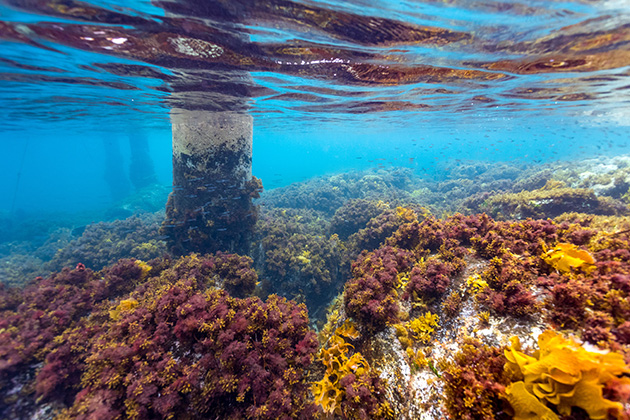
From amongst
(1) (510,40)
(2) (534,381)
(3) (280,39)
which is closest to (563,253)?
(2) (534,381)

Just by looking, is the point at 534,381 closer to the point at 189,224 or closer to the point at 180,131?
the point at 189,224

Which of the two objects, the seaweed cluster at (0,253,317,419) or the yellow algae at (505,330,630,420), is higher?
the yellow algae at (505,330,630,420)

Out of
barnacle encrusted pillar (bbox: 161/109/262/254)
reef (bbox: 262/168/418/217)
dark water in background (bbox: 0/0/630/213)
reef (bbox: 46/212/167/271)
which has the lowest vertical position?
reef (bbox: 46/212/167/271)

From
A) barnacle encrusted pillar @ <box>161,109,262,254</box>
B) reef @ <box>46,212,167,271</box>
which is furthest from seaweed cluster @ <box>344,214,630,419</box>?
reef @ <box>46,212,167,271</box>

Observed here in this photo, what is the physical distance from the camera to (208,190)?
39.1ft

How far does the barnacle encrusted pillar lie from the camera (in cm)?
1147

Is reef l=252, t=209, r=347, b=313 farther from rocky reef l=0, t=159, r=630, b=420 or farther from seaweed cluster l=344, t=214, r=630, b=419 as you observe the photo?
seaweed cluster l=344, t=214, r=630, b=419

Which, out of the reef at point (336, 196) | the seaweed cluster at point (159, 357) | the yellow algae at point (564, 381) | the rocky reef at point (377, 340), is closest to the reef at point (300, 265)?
the rocky reef at point (377, 340)

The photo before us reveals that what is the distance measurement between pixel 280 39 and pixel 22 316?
10.9m

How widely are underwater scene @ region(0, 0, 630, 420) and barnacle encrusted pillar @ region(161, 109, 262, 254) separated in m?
0.11

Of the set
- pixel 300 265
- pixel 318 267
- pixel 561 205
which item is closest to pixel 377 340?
pixel 318 267

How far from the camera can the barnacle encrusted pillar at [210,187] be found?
11.5m

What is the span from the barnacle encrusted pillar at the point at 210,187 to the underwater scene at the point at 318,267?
0.11m

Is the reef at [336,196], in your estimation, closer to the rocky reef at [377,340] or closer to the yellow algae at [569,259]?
the rocky reef at [377,340]
